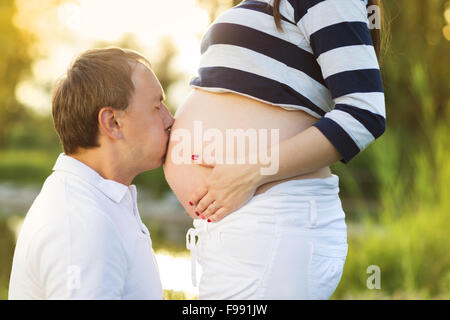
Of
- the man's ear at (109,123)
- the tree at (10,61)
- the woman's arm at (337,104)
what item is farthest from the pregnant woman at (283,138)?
the tree at (10,61)

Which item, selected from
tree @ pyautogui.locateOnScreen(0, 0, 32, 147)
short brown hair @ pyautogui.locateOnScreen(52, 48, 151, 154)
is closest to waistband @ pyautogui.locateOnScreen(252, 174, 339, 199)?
short brown hair @ pyautogui.locateOnScreen(52, 48, 151, 154)

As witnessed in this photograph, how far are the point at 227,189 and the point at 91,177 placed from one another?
0.45m

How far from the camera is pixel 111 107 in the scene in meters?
1.63

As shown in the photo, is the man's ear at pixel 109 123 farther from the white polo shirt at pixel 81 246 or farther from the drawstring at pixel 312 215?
the drawstring at pixel 312 215

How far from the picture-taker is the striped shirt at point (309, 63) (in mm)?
1434

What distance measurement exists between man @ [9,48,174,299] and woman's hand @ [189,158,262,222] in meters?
0.28

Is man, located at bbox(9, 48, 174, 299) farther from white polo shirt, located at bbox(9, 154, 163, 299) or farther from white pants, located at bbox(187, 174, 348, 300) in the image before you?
white pants, located at bbox(187, 174, 348, 300)

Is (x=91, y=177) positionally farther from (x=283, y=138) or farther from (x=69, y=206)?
(x=283, y=138)

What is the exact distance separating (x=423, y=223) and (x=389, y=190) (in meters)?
0.44

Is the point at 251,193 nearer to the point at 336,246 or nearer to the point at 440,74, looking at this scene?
the point at 336,246

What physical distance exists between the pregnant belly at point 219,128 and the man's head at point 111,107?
9 cm

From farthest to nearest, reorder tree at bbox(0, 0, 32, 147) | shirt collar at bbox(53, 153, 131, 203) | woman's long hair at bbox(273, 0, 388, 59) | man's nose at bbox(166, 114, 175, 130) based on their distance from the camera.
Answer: tree at bbox(0, 0, 32, 147)
man's nose at bbox(166, 114, 175, 130)
shirt collar at bbox(53, 153, 131, 203)
woman's long hair at bbox(273, 0, 388, 59)

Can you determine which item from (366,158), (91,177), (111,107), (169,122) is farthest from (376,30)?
(366,158)

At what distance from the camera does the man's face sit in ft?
5.50
